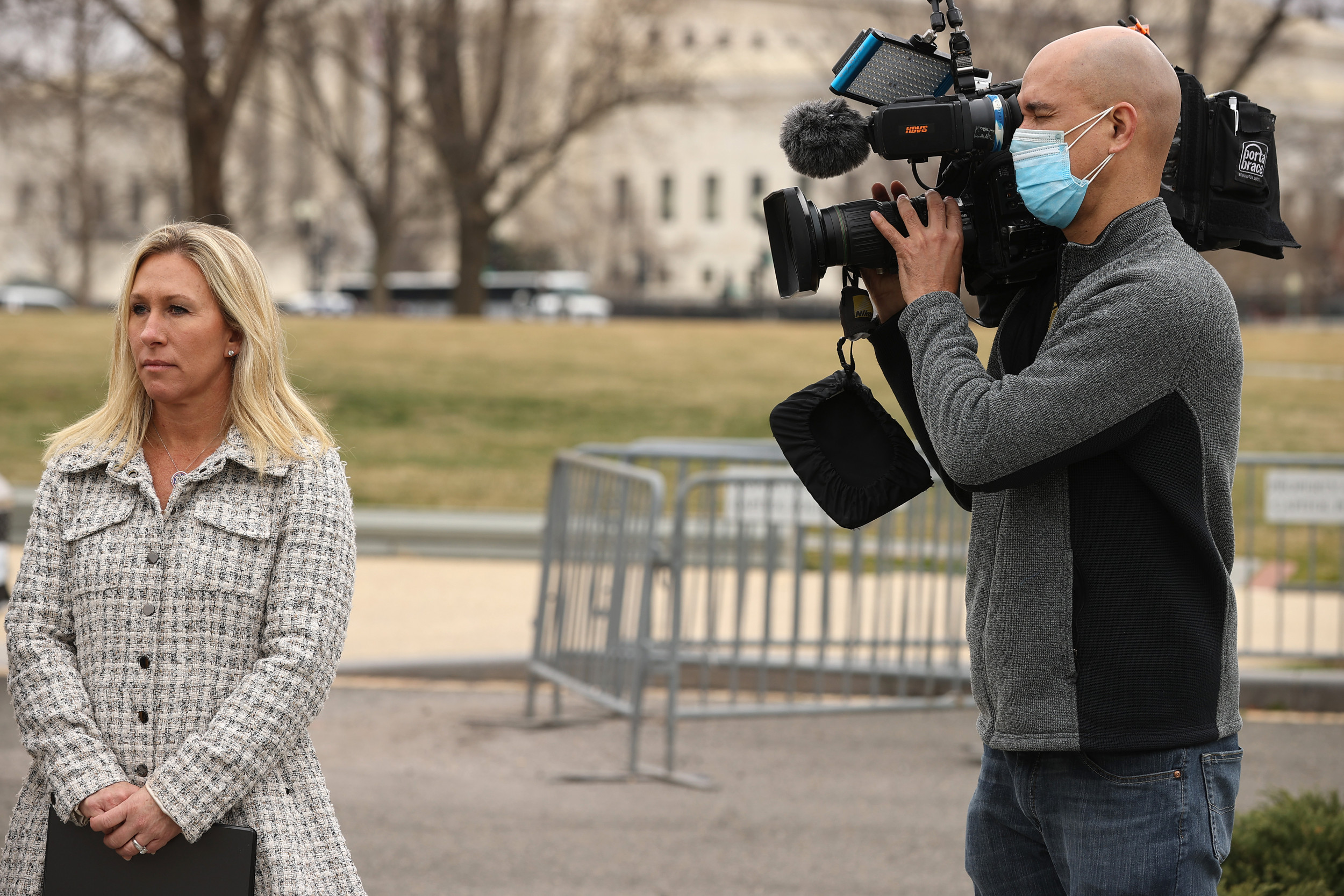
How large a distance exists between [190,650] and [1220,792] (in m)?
1.79

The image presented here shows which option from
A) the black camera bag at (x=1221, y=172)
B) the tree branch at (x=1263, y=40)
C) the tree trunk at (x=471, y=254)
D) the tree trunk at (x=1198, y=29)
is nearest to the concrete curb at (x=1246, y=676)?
the black camera bag at (x=1221, y=172)

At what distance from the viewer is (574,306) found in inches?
2489

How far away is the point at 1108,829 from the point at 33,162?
57.6 metres

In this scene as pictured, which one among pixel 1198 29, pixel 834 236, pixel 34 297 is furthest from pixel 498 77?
pixel 34 297

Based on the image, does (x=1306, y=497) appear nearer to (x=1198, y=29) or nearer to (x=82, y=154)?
(x=1198, y=29)

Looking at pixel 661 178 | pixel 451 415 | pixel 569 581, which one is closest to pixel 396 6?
pixel 451 415

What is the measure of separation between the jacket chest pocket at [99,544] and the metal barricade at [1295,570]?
20.8 ft

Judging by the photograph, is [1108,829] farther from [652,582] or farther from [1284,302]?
[1284,302]

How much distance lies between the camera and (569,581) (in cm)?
730

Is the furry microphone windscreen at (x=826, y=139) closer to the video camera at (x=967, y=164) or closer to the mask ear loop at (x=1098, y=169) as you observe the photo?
the video camera at (x=967, y=164)

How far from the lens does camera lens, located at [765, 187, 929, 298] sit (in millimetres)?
2621

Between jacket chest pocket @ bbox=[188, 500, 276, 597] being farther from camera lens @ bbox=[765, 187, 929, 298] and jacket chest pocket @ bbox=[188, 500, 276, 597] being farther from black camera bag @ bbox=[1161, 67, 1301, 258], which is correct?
black camera bag @ bbox=[1161, 67, 1301, 258]

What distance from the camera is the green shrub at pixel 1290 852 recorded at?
396cm

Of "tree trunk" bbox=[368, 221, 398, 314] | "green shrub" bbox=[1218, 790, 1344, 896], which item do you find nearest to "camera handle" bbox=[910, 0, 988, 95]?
"green shrub" bbox=[1218, 790, 1344, 896]
